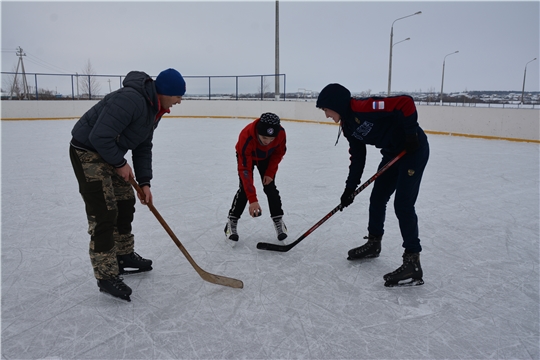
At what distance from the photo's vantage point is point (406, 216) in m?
2.00

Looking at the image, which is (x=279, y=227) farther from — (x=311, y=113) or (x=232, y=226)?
(x=311, y=113)

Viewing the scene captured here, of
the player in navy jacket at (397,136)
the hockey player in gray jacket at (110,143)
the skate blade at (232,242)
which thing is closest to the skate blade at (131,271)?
the hockey player in gray jacket at (110,143)

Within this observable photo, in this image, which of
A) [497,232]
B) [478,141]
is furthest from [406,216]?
[478,141]

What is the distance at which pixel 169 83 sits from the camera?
1.72 metres

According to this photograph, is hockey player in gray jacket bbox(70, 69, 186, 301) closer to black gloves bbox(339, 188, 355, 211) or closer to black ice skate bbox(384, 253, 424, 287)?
black gloves bbox(339, 188, 355, 211)

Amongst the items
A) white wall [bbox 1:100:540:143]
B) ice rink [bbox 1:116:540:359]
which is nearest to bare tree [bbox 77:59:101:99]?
white wall [bbox 1:100:540:143]

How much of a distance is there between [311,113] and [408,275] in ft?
33.4

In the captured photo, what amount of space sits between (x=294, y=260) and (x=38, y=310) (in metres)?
1.34

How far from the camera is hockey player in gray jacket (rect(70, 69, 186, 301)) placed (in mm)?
1613

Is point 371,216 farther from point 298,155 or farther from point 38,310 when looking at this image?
point 298,155

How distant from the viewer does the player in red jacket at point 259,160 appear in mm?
2243

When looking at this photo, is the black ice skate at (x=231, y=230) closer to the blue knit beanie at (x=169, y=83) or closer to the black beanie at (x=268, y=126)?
the black beanie at (x=268, y=126)

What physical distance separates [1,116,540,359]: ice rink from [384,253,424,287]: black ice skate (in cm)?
4

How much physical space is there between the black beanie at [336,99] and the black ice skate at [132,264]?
1276 mm
